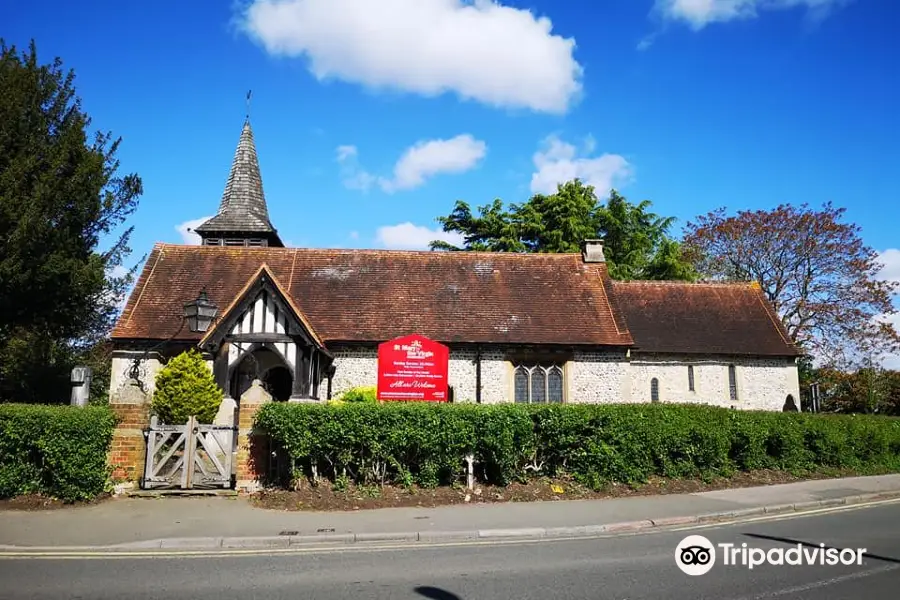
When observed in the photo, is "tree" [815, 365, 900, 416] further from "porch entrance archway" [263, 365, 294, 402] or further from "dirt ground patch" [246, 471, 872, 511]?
"porch entrance archway" [263, 365, 294, 402]

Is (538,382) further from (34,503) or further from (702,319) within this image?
(34,503)

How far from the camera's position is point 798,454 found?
15.7 metres

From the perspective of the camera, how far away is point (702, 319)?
26.9 m

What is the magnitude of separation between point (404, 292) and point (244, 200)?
404 inches

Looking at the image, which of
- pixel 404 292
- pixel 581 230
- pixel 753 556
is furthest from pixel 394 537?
pixel 581 230

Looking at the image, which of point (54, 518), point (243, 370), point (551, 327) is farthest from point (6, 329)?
point (551, 327)

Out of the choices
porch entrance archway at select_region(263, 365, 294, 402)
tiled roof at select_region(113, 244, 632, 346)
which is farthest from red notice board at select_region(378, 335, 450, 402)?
porch entrance archway at select_region(263, 365, 294, 402)

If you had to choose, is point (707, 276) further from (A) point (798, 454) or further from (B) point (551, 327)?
(A) point (798, 454)

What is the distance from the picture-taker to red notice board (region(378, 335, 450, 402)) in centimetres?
1391

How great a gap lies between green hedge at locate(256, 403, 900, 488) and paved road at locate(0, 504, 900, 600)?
314 cm

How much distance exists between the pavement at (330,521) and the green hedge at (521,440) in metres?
1.03

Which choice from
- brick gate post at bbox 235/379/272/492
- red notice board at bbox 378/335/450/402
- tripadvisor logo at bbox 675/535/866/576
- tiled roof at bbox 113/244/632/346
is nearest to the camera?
tripadvisor logo at bbox 675/535/866/576

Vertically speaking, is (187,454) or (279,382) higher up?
(279,382)

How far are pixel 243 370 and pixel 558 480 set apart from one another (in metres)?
9.74
